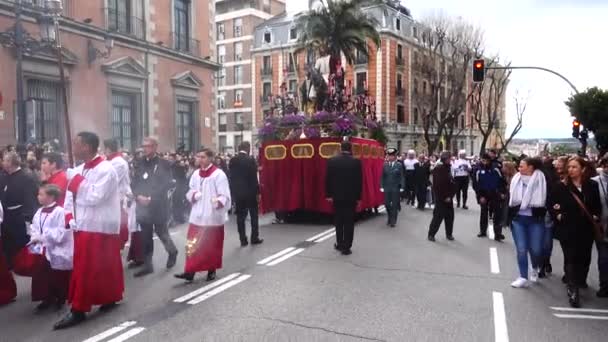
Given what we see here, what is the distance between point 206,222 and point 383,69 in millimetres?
47755

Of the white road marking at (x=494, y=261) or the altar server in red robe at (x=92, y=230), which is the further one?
the white road marking at (x=494, y=261)

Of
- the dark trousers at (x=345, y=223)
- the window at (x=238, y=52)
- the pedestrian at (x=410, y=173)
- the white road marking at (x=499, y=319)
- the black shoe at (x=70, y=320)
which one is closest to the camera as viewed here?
the white road marking at (x=499, y=319)

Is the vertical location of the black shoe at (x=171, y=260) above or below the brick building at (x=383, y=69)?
below

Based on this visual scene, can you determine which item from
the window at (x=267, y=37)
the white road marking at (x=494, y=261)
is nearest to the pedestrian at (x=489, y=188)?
the white road marking at (x=494, y=261)

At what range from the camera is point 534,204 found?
7285mm

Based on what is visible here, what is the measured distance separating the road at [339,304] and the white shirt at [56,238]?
0.57 meters

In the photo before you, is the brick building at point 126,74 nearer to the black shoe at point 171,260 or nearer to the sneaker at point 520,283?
the black shoe at point 171,260

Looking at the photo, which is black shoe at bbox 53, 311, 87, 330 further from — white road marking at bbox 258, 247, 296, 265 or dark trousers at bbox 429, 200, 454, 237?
dark trousers at bbox 429, 200, 454, 237

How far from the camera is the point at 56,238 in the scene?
6.20 meters

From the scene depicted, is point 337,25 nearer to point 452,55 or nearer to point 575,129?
point 575,129

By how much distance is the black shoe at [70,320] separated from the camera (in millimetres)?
5597

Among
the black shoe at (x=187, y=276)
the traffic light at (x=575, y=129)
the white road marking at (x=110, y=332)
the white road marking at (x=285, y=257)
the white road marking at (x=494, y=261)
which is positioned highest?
the traffic light at (x=575, y=129)

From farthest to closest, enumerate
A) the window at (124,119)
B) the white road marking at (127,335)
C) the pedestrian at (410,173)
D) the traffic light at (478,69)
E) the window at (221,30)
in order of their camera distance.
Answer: the window at (221,30), the traffic light at (478,69), the window at (124,119), the pedestrian at (410,173), the white road marking at (127,335)

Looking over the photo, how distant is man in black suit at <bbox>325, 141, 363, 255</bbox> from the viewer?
968 centimetres
